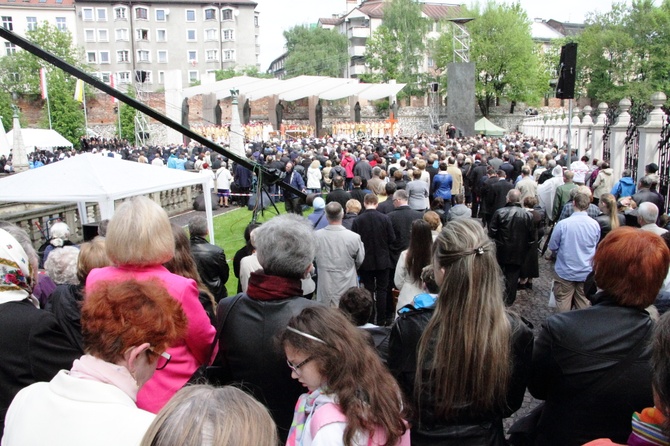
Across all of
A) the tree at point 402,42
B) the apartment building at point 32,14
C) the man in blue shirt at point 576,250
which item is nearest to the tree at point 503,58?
the tree at point 402,42

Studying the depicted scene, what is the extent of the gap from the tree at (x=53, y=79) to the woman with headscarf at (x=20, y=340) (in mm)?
52474

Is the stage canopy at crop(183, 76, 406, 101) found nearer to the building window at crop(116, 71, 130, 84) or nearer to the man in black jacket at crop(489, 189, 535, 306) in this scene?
the man in black jacket at crop(489, 189, 535, 306)

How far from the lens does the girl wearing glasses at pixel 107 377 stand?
1.62m

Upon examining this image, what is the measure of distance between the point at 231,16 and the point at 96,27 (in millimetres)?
17155

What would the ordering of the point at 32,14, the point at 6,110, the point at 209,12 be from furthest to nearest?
1. the point at 209,12
2. the point at 32,14
3. the point at 6,110

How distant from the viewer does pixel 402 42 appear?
6825cm

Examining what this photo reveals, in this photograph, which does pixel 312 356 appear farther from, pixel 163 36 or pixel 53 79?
pixel 163 36

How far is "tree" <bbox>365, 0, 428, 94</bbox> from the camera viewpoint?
6800cm

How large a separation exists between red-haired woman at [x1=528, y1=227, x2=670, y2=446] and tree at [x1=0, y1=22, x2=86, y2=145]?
53713mm

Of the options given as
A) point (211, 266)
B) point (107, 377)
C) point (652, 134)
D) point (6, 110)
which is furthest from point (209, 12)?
point (107, 377)

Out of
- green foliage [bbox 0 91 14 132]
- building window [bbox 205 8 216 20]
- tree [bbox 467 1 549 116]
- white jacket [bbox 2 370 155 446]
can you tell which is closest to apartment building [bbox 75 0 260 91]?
building window [bbox 205 8 216 20]

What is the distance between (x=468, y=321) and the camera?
236 centimetres

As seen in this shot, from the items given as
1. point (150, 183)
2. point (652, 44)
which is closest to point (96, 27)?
point (652, 44)

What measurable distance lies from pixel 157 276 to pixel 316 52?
8364 centimetres
